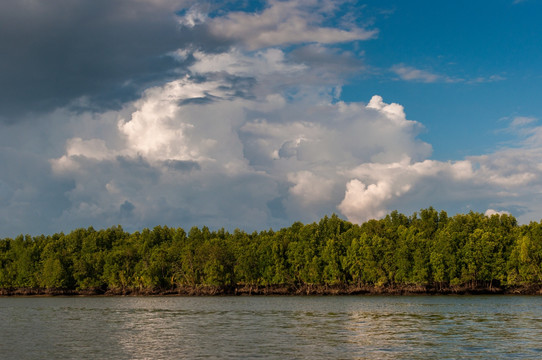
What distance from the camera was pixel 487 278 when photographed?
156 m

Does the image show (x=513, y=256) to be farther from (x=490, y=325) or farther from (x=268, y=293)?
(x=490, y=325)

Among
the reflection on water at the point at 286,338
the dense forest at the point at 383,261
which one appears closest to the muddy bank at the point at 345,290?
the dense forest at the point at 383,261

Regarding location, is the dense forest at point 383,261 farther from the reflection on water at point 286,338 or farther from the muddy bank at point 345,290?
the reflection on water at point 286,338

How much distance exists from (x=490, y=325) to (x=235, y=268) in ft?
436

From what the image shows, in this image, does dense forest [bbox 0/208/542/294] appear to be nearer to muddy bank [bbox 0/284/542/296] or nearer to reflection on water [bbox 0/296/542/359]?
muddy bank [bbox 0/284/542/296]

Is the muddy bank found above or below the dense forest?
below

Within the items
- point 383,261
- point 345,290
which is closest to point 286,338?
point 383,261

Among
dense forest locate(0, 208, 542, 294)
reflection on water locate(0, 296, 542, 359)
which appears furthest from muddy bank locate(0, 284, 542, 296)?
reflection on water locate(0, 296, 542, 359)

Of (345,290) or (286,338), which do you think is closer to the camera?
(286,338)

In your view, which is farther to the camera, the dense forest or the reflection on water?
the dense forest

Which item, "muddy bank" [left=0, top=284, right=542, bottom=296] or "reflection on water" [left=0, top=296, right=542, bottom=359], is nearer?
"reflection on water" [left=0, top=296, right=542, bottom=359]

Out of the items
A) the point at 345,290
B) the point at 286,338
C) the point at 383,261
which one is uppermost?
the point at 383,261

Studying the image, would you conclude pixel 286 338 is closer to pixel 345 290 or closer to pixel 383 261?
pixel 383 261

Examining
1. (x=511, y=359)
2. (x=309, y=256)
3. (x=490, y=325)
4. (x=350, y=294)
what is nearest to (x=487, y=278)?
(x=350, y=294)
